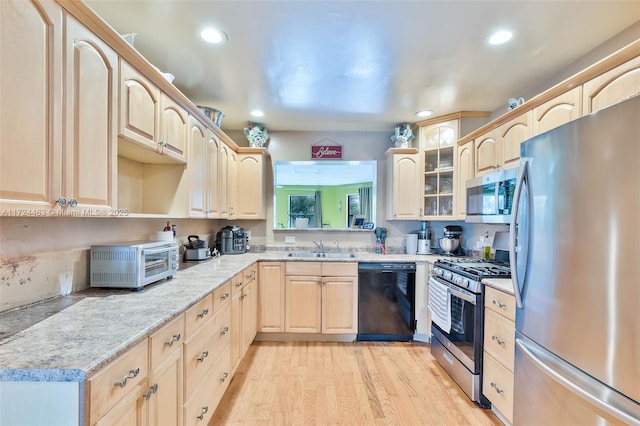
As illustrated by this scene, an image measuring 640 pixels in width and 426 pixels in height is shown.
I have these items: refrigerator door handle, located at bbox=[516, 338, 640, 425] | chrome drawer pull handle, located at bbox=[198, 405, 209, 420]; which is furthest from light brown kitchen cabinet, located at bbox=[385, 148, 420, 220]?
chrome drawer pull handle, located at bbox=[198, 405, 209, 420]

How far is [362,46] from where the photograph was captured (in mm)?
1844

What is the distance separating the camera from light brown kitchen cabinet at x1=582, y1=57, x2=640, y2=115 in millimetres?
1365

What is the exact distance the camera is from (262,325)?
298cm

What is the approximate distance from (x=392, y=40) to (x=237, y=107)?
1.75 m

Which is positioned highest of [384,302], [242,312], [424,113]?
[424,113]

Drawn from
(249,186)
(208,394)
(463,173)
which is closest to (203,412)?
(208,394)

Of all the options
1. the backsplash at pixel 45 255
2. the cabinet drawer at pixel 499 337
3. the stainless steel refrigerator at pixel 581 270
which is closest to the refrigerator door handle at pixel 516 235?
the stainless steel refrigerator at pixel 581 270

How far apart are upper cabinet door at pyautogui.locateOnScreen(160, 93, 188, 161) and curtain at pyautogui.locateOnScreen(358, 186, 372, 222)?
236 centimetres

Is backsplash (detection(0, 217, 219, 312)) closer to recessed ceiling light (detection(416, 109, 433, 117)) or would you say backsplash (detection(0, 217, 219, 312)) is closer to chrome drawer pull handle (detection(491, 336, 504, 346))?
chrome drawer pull handle (detection(491, 336, 504, 346))

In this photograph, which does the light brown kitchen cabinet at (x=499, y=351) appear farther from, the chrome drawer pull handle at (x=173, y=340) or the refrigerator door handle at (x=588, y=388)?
the chrome drawer pull handle at (x=173, y=340)

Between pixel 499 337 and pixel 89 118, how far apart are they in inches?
102

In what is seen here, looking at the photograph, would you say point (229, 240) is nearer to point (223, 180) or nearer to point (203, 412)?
point (223, 180)

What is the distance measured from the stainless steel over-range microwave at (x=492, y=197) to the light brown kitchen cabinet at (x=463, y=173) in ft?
0.77

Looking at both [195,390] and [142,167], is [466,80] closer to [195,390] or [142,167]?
[142,167]
